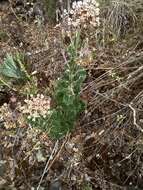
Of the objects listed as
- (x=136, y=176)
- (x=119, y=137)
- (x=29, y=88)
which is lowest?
(x=136, y=176)

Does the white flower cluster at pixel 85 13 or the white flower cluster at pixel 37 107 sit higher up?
the white flower cluster at pixel 85 13

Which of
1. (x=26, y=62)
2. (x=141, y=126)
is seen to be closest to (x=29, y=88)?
(x=26, y=62)

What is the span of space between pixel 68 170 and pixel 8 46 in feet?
3.83

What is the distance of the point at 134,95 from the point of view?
8.52 feet

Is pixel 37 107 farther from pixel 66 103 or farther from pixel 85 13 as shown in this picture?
pixel 85 13

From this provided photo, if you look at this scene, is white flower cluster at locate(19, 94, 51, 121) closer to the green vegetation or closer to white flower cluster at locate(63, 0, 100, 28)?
the green vegetation

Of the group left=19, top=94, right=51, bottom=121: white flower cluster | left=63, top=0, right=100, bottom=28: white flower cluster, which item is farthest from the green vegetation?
left=63, top=0, right=100, bottom=28: white flower cluster

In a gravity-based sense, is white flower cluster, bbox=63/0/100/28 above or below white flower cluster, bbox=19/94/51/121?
above

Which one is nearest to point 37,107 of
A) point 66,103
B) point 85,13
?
point 66,103

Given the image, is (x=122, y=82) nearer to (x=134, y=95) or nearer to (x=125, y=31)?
(x=134, y=95)

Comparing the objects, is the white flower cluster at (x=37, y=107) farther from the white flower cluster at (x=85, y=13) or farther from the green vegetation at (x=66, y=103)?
the white flower cluster at (x=85, y=13)

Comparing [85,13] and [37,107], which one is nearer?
[37,107]

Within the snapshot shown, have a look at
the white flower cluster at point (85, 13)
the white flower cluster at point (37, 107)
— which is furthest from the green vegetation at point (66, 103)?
the white flower cluster at point (85, 13)

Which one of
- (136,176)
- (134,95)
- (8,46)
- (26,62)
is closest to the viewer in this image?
(136,176)
